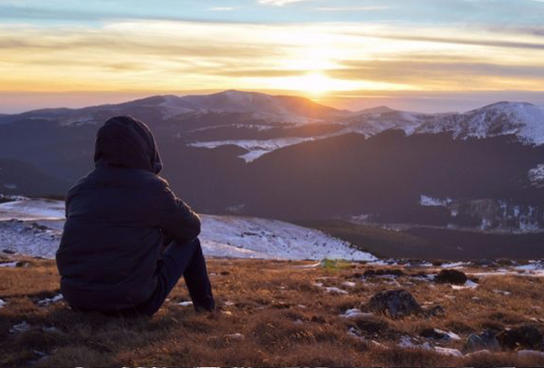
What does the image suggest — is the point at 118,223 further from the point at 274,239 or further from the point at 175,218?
the point at 274,239

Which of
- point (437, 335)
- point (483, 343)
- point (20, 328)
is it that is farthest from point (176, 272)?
point (483, 343)

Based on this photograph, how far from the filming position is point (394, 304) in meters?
11.6

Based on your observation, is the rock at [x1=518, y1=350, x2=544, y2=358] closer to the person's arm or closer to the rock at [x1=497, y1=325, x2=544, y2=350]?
the rock at [x1=497, y1=325, x2=544, y2=350]

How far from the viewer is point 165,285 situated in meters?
9.11

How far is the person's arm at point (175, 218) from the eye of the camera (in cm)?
842

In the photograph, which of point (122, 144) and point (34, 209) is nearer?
point (122, 144)

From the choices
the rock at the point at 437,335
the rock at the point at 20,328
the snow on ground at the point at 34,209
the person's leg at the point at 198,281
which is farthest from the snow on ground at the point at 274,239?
the rock at the point at 20,328

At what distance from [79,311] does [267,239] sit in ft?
180

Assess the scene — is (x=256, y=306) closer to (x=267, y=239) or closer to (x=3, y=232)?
(x=3, y=232)

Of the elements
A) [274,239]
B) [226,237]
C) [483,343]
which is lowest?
[274,239]

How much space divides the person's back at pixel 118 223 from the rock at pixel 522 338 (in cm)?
475

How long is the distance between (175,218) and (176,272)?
3.53 feet

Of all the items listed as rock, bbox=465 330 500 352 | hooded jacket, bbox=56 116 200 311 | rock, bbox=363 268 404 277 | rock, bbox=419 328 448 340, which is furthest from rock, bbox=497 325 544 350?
rock, bbox=363 268 404 277

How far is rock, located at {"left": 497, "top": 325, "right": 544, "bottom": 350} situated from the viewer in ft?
27.8
